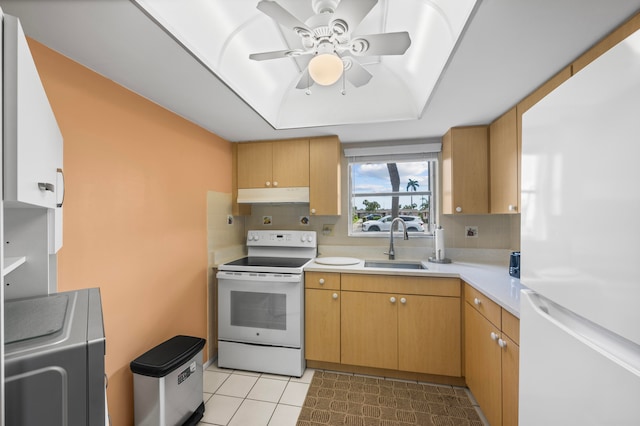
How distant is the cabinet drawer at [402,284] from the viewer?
6.72ft

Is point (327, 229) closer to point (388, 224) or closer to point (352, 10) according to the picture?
point (388, 224)

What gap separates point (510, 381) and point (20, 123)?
2.05 metres

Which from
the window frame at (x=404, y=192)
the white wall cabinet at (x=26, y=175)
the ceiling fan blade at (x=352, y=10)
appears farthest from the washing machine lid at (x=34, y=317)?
the window frame at (x=404, y=192)

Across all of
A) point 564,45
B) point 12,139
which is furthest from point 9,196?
point 564,45

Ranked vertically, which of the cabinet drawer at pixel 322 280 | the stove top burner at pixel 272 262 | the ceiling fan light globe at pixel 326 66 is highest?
the ceiling fan light globe at pixel 326 66

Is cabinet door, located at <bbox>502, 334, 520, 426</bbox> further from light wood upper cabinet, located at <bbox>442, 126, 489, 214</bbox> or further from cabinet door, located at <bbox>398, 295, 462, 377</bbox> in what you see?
light wood upper cabinet, located at <bbox>442, 126, 489, 214</bbox>

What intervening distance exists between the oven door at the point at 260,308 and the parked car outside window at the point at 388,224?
3.53 feet

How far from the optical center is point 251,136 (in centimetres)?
260

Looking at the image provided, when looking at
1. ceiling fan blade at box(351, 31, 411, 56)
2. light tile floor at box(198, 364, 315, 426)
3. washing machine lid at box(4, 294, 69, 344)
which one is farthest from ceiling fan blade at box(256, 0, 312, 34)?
light tile floor at box(198, 364, 315, 426)

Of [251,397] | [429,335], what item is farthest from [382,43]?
[251,397]

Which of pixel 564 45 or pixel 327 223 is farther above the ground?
pixel 564 45

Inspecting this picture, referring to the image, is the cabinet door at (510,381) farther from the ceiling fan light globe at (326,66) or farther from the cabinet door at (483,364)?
the ceiling fan light globe at (326,66)

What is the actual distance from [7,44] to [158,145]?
143 cm

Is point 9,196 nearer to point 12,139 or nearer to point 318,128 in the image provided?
point 12,139
